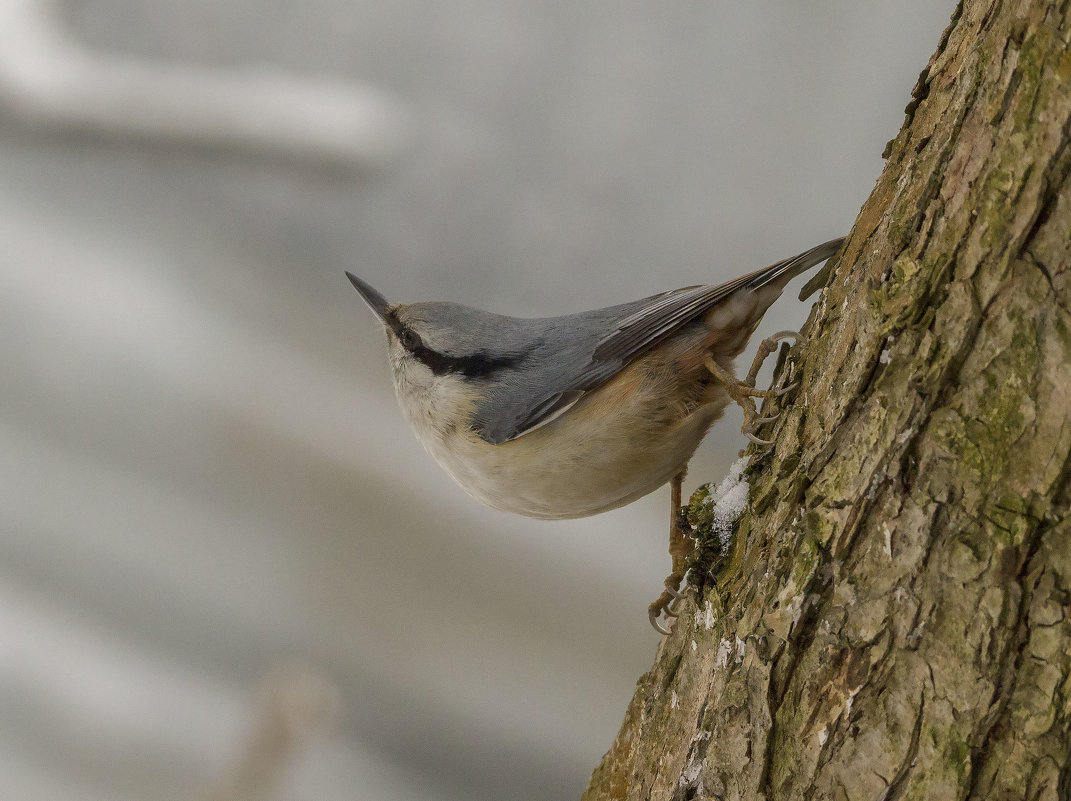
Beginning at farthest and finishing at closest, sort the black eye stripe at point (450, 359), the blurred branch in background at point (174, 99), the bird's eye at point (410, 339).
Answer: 1. the blurred branch in background at point (174, 99)
2. the bird's eye at point (410, 339)
3. the black eye stripe at point (450, 359)

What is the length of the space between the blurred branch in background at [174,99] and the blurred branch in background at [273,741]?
6.03 feet

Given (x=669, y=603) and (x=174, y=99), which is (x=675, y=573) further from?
(x=174, y=99)

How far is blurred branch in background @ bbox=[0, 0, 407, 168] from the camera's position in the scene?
290 cm

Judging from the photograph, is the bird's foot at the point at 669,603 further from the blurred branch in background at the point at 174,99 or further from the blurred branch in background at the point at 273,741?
the blurred branch in background at the point at 174,99

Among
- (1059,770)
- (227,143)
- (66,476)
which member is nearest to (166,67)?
(227,143)

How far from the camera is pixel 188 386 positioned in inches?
129

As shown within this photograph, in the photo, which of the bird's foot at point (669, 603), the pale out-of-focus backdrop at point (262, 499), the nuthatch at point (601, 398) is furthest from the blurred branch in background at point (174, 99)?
the bird's foot at point (669, 603)

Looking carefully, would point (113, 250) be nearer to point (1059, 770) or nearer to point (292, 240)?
point (292, 240)

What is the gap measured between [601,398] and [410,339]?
51 cm

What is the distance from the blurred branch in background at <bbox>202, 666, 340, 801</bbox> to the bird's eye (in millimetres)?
886

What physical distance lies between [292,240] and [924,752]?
3.06 m

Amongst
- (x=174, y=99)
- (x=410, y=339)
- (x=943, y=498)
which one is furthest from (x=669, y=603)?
(x=174, y=99)

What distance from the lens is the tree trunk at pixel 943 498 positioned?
30.1 inches

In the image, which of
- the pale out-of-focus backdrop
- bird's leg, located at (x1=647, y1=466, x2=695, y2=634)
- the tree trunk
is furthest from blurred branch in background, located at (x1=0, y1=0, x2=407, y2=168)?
the tree trunk
